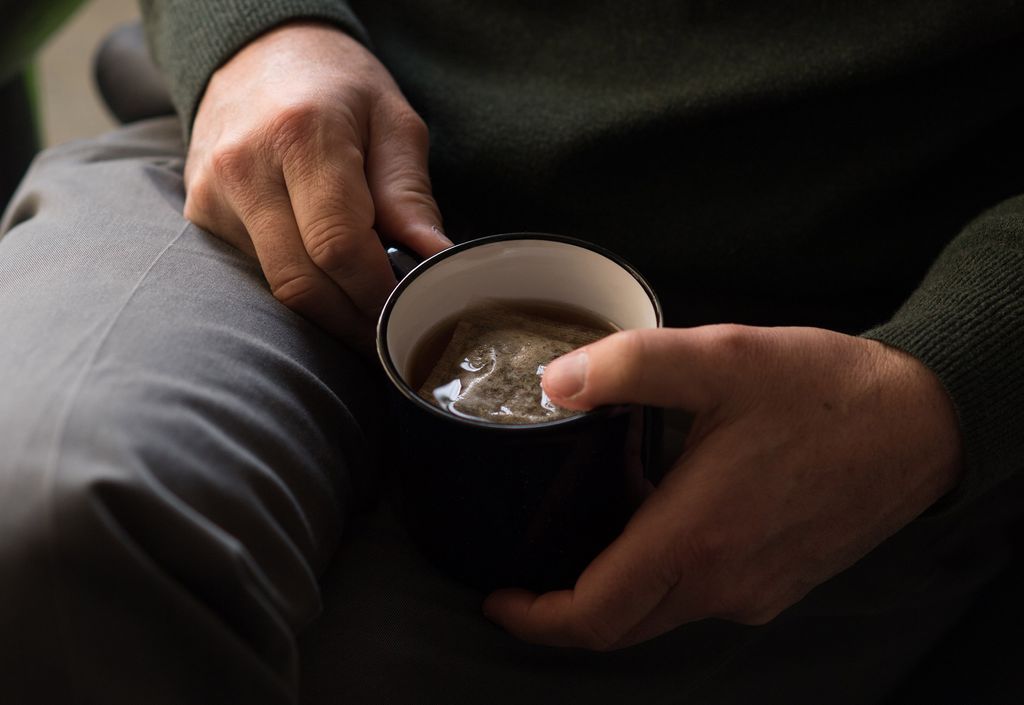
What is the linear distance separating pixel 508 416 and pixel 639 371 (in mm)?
79

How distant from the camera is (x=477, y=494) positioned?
0.53 metres

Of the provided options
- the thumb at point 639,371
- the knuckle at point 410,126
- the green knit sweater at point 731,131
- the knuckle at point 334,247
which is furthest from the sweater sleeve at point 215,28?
the thumb at point 639,371

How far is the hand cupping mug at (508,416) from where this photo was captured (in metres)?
0.51

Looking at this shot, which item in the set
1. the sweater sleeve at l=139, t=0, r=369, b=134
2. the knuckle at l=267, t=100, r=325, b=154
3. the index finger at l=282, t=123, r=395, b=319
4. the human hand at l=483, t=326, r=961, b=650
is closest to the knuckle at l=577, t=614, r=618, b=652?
the human hand at l=483, t=326, r=961, b=650

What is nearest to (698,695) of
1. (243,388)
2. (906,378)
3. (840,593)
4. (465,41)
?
(840,593)

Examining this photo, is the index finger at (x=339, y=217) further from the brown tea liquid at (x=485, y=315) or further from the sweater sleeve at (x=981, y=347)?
the sweater sleeve at (x=981, y=347)

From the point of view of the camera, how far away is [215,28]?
0.77 m

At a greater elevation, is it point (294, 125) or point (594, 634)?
point (294, 125)

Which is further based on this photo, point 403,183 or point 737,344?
point 403,183

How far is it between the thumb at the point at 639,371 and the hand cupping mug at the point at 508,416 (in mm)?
12

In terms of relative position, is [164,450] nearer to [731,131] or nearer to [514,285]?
[514,285]

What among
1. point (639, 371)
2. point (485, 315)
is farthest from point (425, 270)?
point (639, 371)

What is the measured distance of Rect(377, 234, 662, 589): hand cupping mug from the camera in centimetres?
51

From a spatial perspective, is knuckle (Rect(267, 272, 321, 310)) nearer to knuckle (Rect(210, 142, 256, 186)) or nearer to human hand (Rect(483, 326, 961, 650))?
knuckle (Rect(210, 142, 256, 186))
